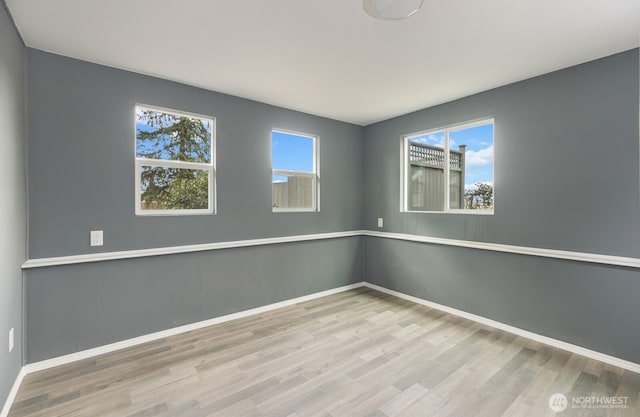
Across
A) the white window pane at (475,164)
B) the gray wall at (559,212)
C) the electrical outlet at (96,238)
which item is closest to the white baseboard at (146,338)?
the electrical outlet at (96,238)

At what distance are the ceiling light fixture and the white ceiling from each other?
0.22ft

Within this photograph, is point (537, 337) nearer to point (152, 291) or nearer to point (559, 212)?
point (559, 212)

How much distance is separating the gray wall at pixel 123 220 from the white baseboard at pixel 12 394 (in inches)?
5.5

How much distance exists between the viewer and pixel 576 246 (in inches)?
103

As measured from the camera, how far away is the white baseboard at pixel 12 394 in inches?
72.3

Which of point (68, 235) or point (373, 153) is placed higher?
point (373, 153)

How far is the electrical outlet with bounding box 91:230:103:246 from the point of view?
257 cm

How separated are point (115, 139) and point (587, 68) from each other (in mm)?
4179

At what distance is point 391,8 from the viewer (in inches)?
70.9

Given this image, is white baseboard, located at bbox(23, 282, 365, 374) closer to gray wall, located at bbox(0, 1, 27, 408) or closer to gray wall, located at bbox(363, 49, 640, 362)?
gray wall, located at bbox(0, 1, 27, 408)

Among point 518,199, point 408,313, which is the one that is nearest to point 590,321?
point 518,199

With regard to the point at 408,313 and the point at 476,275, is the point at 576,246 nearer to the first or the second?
the point at 476,275

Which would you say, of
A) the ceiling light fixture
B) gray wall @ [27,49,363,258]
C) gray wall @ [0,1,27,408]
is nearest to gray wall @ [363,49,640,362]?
the ceiling light fixture

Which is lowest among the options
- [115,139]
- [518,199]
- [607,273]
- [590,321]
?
[590,321]
